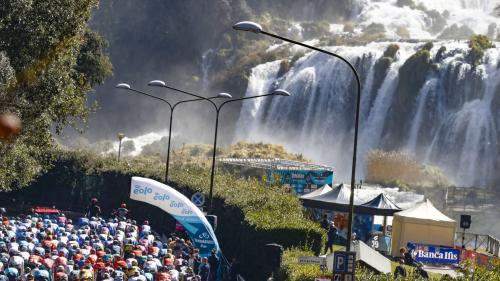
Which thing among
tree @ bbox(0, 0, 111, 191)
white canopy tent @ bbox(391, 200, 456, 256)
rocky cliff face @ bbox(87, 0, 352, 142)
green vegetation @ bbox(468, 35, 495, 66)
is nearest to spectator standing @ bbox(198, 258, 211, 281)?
tree @ bbox(0, 0, 111, 191)

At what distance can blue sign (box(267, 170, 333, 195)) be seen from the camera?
51.4 m

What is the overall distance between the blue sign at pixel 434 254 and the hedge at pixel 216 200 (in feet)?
14.8

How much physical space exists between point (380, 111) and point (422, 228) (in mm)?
56058

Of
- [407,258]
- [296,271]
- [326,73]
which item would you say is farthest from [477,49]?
[296,271]

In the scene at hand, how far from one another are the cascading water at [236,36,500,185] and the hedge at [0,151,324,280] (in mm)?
31355

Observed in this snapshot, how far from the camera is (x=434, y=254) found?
119 ft

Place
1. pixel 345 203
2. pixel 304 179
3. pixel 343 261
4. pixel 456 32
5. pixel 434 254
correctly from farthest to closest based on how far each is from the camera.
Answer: pixel 456 32, pixel 304 179, pixel 345 203, pixel 434 254, pixel 343 261

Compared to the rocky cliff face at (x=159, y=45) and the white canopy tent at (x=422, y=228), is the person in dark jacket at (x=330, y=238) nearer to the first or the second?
the white canopy tent at (x=422, y=228)

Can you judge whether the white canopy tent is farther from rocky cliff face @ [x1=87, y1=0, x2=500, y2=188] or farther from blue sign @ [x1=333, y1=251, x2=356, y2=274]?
rocky cliff face @ [x1=87, y1=0, x2=500, y2=188]

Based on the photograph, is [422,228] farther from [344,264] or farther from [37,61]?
[37,61]

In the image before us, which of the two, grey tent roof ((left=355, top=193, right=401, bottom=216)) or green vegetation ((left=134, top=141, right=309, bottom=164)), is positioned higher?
green vegetation ((left=134, top=141, right=309, bottom=164))

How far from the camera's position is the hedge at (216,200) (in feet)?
108

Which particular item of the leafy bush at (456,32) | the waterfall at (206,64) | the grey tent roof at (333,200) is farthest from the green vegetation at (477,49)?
the leafy bush at (456,32)

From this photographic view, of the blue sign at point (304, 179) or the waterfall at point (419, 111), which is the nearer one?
the blue sign at point (304, 179)
